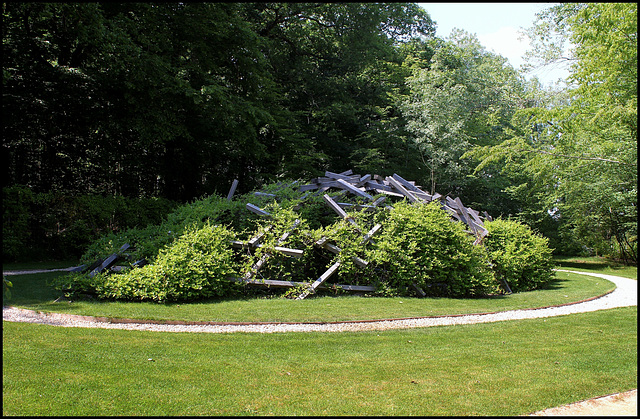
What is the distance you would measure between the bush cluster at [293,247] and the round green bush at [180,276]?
0.06 feet

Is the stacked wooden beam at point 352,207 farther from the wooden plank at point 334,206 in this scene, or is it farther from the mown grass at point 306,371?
the mown grass at point 306,371

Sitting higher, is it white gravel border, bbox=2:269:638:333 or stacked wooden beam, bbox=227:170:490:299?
stacked wooden beam, bbox=227:170:490:299

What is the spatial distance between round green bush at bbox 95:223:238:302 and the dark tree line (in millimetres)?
8006

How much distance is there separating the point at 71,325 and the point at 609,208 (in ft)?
63.0

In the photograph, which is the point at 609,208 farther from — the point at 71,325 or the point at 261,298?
the point at 71,325

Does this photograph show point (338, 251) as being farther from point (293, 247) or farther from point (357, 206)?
point (357, 206)

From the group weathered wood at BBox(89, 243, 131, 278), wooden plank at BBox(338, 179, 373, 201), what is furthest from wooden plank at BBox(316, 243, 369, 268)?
weathered wood at BBox(89, 243, 131, 278)

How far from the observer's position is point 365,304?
28.5 feet

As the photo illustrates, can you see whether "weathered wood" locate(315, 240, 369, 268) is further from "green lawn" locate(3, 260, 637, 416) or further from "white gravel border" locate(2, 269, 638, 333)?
"white gravel border" locate(2, 269, 638, 333)

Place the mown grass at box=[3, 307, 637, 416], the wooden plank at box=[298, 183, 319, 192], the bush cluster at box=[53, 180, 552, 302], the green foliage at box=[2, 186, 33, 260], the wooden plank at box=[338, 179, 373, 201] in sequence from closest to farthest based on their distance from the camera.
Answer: the mown grass at box=[3, 307, 637, 416], the bush cluster at box=[53, 180, 552, 302], the wooden plank at box=[338, 179, 373, 201], the wooden plank at box=[298, 183, 319, 192], the green foliage at box=[2, 186, 33, 260]

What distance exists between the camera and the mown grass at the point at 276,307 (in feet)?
23.9

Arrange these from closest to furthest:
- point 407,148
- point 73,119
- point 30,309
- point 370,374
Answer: point 370,374 → point 30,309 → point 73,119 → point 407,148

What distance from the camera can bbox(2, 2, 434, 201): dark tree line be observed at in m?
15.4

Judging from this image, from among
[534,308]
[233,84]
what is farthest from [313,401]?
[233,84]
